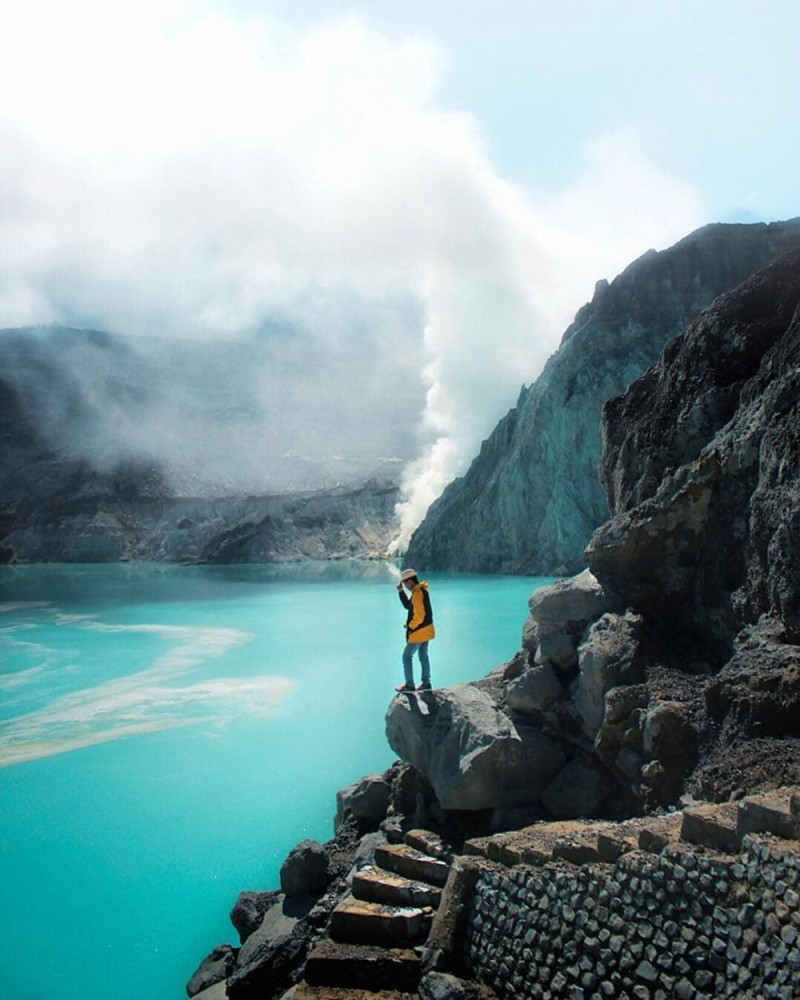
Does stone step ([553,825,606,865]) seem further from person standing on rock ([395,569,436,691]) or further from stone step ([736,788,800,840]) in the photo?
person standing on rock ([395,569,436,691])

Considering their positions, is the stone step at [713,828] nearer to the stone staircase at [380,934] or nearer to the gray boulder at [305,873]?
the stone staircase at [380,934]

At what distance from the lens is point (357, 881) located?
6738 mm

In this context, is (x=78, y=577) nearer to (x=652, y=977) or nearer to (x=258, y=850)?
(x=258, y=850)

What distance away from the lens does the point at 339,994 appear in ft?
18.6

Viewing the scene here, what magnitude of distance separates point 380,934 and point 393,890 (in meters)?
0.46

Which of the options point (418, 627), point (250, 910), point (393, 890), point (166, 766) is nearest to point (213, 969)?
point (250, 910)

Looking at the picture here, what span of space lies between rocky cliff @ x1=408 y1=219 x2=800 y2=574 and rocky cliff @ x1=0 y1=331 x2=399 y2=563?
106 ft

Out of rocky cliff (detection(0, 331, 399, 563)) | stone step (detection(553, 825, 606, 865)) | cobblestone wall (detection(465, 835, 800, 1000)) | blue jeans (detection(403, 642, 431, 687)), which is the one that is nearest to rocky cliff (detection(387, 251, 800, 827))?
blue jeans (detection(403, 642, 431, 687))

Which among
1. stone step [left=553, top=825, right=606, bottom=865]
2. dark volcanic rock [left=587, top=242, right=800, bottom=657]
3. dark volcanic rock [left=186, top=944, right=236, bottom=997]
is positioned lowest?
dark volcanic rock [left=186, top=944, right=236, bottom=997]

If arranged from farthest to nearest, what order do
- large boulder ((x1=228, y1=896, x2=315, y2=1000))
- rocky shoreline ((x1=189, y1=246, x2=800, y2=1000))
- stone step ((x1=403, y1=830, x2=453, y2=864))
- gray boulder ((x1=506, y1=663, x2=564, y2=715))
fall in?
gray boulder ((x1=506, y1=663, x2=564, y2=715)) < stone step ((x1=403, y1=830, x2=453, y2=864)) < large boulder ((x1=228, y1=896, x2=315, y2=1000)) < rocky shoreline ((x1=189, y1=246, x2=800, y2=1000))

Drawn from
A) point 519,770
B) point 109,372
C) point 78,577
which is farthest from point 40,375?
point 519,770

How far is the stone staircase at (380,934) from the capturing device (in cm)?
573

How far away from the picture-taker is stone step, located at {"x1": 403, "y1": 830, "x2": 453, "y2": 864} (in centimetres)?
704

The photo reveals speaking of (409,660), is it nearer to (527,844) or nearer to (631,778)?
(631,778)
